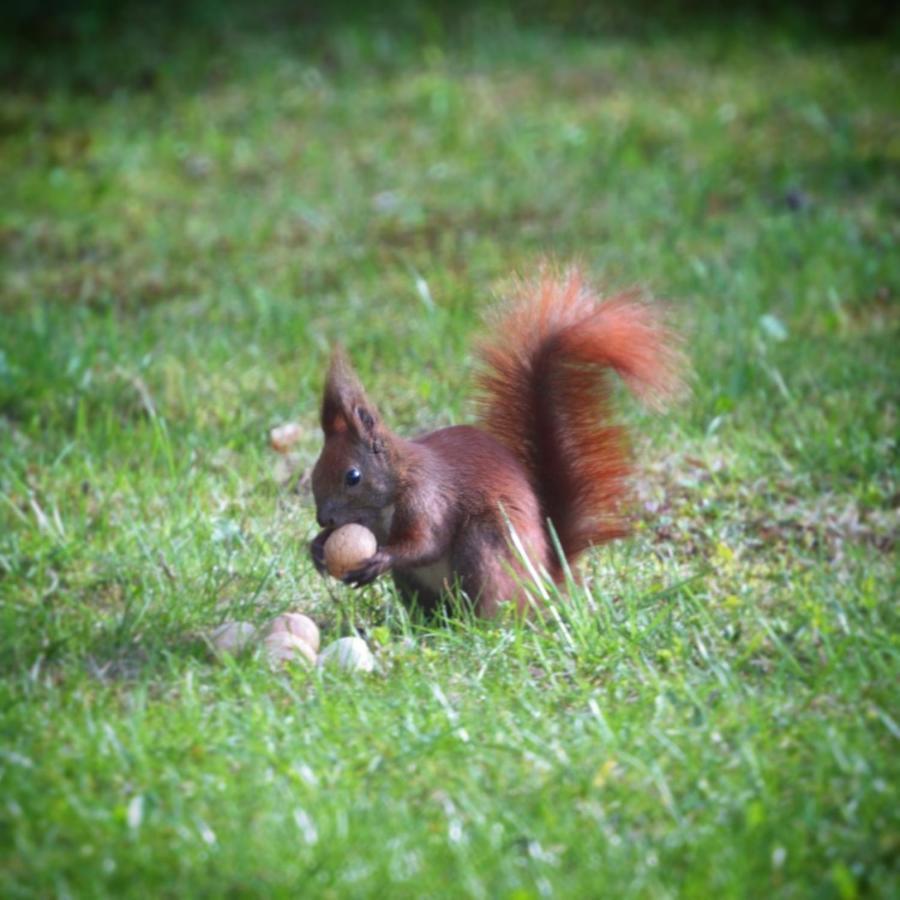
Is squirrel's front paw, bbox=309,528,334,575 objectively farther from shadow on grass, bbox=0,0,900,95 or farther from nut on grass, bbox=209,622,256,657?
shadow on grass, bbox=0,0,900,95

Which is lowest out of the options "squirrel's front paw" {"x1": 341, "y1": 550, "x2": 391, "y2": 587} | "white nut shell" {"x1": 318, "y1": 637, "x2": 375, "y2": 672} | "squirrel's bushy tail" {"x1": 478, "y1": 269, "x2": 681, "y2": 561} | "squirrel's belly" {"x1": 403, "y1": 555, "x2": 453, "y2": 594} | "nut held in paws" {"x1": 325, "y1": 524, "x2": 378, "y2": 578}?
"white nut shell" {"x1": 318, "y1": 637, "x2": 375, "y2": 672}

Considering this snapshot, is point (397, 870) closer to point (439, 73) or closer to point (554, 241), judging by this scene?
point (554, 241)

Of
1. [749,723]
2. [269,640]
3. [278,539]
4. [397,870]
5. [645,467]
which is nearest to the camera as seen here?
[397,870]

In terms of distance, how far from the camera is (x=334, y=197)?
591 cm

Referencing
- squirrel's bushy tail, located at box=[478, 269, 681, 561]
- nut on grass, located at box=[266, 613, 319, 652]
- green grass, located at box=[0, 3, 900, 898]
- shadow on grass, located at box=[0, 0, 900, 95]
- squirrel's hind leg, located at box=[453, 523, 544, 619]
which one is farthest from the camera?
shadow on grass, located at box=[0, 0, 900, 95]

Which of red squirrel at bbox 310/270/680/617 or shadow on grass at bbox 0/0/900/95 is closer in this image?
red squirrel at bbox 310/270/680/617

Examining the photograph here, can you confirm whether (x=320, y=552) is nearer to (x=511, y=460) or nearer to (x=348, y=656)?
(x=348, y=656)

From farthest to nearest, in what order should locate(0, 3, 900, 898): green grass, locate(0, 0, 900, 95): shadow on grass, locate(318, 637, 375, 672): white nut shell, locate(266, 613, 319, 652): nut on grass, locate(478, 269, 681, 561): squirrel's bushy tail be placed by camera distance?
locate(0, 0, 900, 95): shadow on grass → locate(478, 269, 681, 561): squirrel's bushy tail → locate(266, 613, 319, 652): nut on grass → locate(318, 637, 375, 672): white nut shell → locate(0, 3, 900, 898): green grass

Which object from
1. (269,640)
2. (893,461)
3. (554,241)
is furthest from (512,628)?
(554,241)

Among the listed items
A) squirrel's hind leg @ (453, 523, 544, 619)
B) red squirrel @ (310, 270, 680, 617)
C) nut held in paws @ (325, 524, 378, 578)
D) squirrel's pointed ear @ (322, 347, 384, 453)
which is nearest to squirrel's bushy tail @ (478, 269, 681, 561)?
red squirrel @ (310, 270, 680, 617)

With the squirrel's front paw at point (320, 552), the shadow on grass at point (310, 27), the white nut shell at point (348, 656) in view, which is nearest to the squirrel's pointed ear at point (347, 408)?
the squirrel's front paw at point (320, 552)

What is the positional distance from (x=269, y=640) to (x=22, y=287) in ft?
9.84

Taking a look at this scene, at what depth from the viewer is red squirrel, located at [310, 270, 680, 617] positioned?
2848mm

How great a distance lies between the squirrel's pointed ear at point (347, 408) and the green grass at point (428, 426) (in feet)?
1.14
